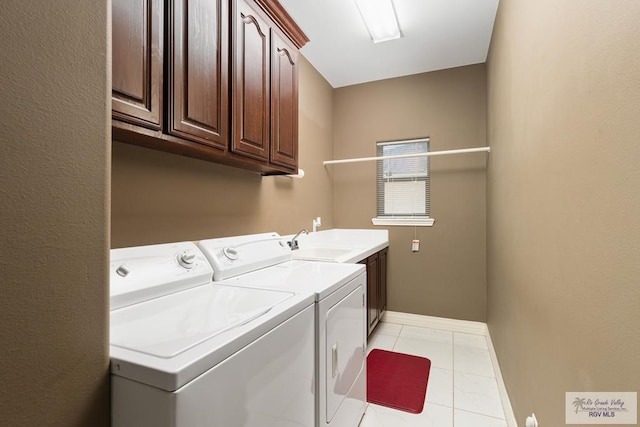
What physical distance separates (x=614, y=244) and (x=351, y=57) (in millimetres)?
2738

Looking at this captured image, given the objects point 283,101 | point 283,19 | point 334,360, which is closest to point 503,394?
point 334,360

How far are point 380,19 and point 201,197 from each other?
191 centimetres

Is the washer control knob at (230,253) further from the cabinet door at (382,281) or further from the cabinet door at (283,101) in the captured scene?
the cabinet door at (382,281)

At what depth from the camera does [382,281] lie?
3.07 metres

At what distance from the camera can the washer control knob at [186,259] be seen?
1.31 metres

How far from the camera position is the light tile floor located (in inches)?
69.9

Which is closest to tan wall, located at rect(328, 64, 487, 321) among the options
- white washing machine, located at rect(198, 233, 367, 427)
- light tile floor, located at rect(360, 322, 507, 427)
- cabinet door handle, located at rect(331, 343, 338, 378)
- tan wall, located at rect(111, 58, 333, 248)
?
light tile floor, located at rect(360, 322, 507, 427)

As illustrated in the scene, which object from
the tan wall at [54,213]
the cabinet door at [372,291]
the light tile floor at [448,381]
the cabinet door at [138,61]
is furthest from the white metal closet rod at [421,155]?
the tan wall at [54,213]

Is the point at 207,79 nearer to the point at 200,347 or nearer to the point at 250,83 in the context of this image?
the point at 250,83

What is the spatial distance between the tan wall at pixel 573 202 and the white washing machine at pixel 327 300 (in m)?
0.80

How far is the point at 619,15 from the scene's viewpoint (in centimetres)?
66

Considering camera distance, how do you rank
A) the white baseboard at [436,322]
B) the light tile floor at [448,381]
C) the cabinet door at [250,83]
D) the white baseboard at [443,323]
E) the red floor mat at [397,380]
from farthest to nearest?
the white baseboard at [436,322]
the white baseboard at [443,323]
the red floor mat at [397,380]
the light tile floor at [448,381]
the cabinet door at [250,83]

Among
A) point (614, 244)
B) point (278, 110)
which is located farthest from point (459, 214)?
point (614, 244)

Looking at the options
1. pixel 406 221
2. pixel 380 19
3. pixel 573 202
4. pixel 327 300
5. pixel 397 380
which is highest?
pixel 380 19
